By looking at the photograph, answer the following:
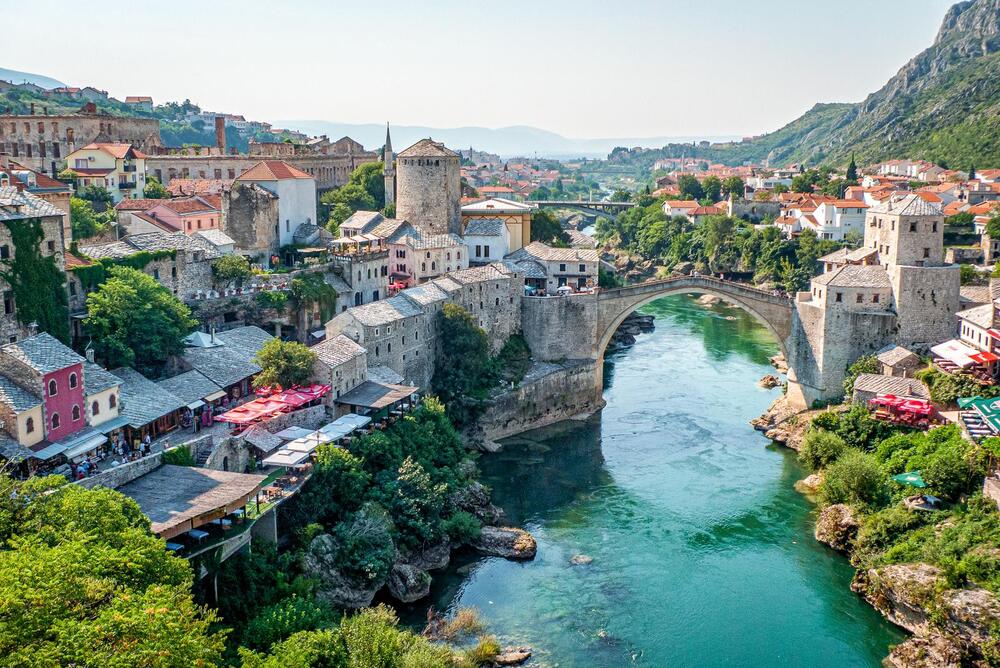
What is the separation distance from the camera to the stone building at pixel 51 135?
45594 mm

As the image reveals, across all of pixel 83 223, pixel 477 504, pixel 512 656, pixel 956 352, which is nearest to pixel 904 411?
pixel 956 352

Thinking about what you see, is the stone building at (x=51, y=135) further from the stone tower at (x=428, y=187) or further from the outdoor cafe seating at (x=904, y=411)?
A: the outdoor cafe seating at (x=904, y=411)

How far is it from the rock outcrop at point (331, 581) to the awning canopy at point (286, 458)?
1.99 metres

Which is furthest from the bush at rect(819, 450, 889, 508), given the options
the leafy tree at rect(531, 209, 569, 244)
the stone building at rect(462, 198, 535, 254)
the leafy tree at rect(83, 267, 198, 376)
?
the leafy tree at rect(531, 209, 569, 244)

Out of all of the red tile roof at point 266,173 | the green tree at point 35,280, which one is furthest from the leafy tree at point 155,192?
the green tree at point 35,280

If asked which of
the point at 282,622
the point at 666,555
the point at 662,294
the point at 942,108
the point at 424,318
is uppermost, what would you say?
the point at 942,108

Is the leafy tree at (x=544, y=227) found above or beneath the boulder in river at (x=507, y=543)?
above

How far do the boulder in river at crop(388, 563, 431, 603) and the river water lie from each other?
0.47m

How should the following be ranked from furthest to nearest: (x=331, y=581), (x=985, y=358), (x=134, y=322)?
(x=985, y=358) → (x=134, y=322) → (x=331, y=581)

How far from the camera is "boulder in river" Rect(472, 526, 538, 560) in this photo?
85.5ft

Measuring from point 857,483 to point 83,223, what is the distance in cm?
2744

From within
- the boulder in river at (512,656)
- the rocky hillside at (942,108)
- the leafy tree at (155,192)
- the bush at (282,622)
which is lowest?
the boulder in river at (512,656)

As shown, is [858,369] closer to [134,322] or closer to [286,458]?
[286,458]

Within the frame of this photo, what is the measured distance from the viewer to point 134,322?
A: 27312 mm
